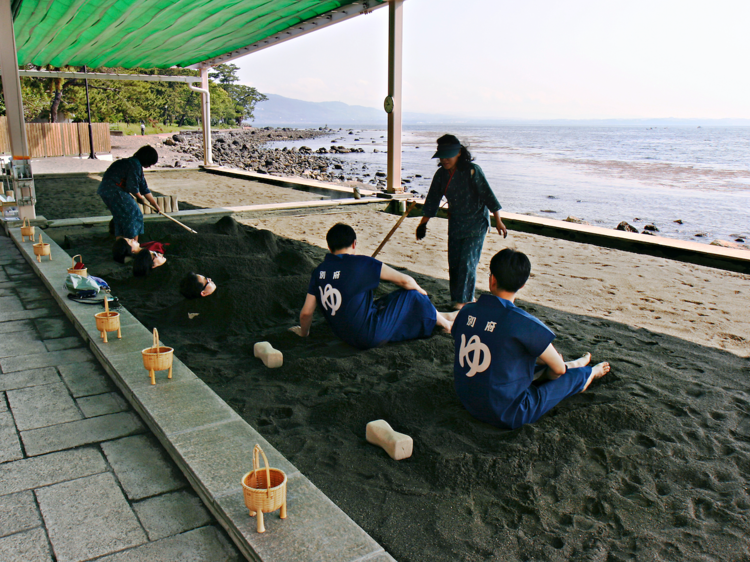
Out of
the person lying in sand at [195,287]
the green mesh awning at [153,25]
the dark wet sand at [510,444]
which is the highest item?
the green mesh awning at [153,25]

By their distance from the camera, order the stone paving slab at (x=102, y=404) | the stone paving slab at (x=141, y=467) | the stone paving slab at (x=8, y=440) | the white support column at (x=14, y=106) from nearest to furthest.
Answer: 1. the stone paving slab at (x=141, y=467)
2. the stone paving slab at (x=8, y=440)
3. the stone paving slab at (x=102, y=404)
4. the white support column at (x=14, y=106)

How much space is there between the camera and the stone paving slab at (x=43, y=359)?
11.0ft

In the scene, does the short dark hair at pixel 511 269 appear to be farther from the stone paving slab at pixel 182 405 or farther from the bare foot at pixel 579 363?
the stone paving slab at pixel 182 405

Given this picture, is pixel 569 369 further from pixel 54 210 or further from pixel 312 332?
pixel 54 210

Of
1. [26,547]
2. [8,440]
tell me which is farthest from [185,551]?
[8,440]

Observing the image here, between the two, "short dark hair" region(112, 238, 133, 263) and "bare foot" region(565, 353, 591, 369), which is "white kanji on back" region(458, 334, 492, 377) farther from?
"short dark hair" region(112, 238, 133, 263)

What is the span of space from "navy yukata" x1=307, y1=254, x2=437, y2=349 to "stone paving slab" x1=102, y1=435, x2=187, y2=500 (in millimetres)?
1352

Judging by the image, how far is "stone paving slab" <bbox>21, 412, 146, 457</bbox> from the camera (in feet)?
8.21

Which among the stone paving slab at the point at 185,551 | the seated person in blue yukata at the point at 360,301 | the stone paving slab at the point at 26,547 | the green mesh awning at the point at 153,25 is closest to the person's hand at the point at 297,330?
the seated person in blue yukata at the point at 360,301

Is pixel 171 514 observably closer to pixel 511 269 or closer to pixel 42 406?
pixel 42 406

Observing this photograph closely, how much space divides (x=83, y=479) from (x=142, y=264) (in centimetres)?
342

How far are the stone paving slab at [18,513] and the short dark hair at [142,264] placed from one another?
344 centimetres

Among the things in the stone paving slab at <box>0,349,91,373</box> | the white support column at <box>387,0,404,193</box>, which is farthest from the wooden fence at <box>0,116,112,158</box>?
the stone paving slab at <box>0,349,91,373</box>

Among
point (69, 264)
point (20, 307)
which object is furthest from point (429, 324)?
point (69, 264)
